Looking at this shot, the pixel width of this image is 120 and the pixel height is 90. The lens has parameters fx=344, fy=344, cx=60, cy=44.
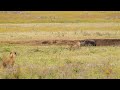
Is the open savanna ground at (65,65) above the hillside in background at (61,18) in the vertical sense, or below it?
below

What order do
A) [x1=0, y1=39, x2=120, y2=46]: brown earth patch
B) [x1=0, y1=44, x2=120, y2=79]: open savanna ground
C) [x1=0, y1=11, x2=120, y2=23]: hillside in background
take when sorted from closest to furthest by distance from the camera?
[x1=0, y1=44, x2=120, y2=79]: open savanna ground, [x1=0, y1=39, x2=120, y2=46]: brown earth patch, [x1=0, y1=11, x2=120, y2=23]: hillside in background

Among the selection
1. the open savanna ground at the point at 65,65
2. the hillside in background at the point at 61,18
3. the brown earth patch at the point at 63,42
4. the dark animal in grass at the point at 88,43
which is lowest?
the open savanna ground at the point at 65,65

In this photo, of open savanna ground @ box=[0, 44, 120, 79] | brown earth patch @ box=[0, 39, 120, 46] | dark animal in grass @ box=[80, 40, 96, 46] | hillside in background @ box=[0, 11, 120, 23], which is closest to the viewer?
open savanna ground @ box=[0, 44, 120, 79]

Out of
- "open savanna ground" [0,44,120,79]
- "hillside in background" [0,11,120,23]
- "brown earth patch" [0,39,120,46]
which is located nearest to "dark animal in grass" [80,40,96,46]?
"brown earth patch" [0,39,120,46]

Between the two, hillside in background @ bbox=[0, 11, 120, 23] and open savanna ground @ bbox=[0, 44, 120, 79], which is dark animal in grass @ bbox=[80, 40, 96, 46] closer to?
open savanna ground @ bbox=[0, 44, 120, 79]

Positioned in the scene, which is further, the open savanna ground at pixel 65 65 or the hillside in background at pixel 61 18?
the hillside in background at pixel 61 18

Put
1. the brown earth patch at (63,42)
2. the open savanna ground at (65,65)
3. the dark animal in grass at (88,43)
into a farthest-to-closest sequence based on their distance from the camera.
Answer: the brown earth patch at (63,42) → the dark animal in grass at (88,43) → the open savanna ground at (65,65)

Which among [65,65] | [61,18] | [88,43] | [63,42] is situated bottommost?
[65,65]

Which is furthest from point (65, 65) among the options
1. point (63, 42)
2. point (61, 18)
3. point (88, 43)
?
point (61, 18)

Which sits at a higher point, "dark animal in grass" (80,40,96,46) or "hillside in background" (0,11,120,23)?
"hillside in background" (0,11,120,23)

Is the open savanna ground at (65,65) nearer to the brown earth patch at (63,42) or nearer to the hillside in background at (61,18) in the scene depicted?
the brown earth patch at (63,42)

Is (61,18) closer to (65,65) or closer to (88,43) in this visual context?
(88,43)

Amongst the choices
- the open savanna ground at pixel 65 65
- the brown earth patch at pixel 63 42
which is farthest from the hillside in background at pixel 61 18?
the open savanna ground at pixel 65 65
